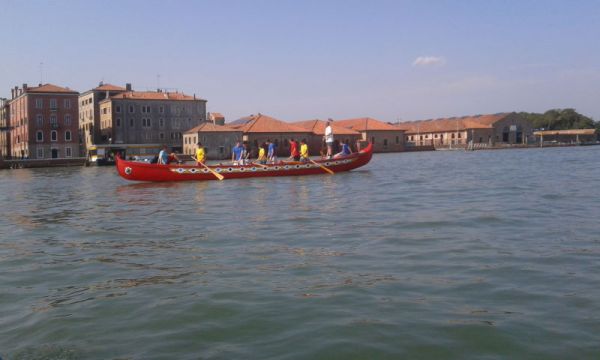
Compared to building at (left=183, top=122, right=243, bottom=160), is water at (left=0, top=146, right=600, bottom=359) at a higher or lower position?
lower

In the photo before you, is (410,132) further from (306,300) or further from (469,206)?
(306,300)

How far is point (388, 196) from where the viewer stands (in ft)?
56.1

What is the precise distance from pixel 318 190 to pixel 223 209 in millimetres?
5275

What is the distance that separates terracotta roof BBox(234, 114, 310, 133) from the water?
192 feet

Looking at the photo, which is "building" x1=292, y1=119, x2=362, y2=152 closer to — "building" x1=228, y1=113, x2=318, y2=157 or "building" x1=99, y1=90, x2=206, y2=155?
"building" x1=228, y1=113, x2=318, y2=157

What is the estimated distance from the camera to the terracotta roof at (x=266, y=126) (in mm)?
72363

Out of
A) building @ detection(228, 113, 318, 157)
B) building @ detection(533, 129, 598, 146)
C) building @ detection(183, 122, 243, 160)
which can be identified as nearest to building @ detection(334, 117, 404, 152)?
building @ detection(228, 113, 318, 157)

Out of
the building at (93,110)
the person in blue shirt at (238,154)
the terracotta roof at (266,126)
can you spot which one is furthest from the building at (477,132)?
the person in blue shirt at (238,154)

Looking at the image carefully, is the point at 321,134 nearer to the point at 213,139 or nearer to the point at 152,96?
the point at 213,139

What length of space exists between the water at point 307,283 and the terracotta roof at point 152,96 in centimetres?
5860

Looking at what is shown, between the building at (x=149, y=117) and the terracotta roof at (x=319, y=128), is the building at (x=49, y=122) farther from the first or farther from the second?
the terracotta roof at (x=319, y=128)

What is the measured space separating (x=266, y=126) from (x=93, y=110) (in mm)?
21723

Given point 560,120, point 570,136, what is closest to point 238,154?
point 570,136

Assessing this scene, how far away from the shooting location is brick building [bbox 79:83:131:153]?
73.6 metres
